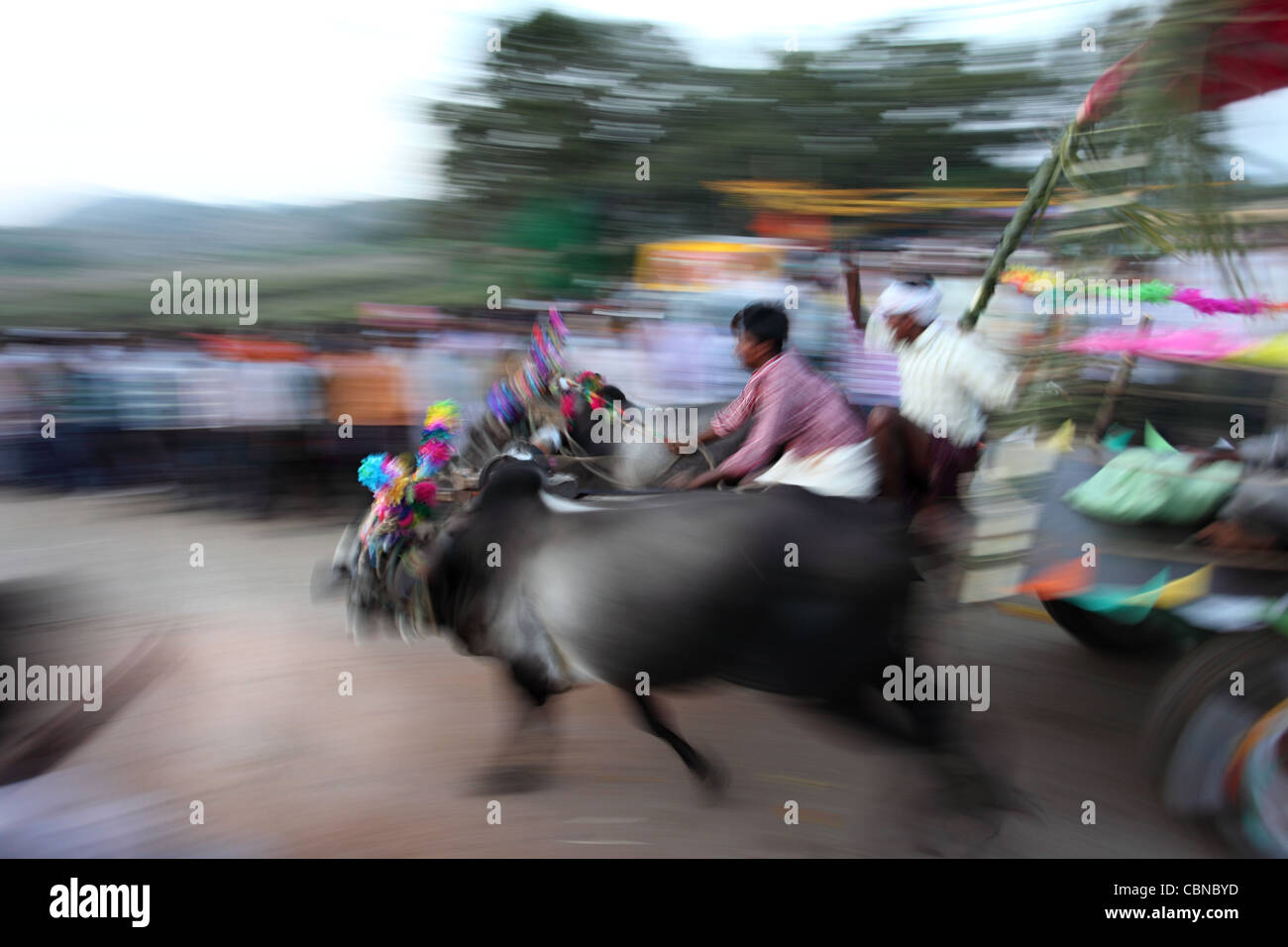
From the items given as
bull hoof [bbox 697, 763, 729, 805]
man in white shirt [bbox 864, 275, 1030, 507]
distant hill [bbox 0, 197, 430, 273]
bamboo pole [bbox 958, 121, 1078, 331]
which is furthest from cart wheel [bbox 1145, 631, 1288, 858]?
distant hill [bbox 0, 197, 430, 273]

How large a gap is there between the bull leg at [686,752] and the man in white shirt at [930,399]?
1138 mm

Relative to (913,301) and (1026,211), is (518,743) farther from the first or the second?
(1026,211)

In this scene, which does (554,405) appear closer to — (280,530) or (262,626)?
(262,626)

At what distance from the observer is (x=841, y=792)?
3121 mm

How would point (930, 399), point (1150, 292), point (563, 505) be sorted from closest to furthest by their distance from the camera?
point (563, 505) < point (1150, 292) < point (930, 399)

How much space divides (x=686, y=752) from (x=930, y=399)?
156cm

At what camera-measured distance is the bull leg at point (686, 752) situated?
2.97 meters

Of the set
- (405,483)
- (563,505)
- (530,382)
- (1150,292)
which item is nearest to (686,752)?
(563,505)

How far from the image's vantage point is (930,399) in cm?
343

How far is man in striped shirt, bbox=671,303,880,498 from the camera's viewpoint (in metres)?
2.88

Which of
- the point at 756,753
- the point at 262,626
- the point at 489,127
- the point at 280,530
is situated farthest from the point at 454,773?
the point at 489,127

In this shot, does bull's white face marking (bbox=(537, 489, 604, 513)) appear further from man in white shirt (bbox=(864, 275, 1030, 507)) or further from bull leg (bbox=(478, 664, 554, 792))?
man in white shirt (bbox=(864, 275, 1030, 507))

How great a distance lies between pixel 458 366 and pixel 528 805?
208 inches

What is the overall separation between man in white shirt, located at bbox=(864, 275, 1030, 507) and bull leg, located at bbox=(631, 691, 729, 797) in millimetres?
1138
